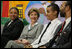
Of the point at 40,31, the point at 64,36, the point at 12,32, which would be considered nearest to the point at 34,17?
the point at 40,31

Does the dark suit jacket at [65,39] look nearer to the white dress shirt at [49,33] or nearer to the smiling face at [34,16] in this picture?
the white dress shirt at [49,33]

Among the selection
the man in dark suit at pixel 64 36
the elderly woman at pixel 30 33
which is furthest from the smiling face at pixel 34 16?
the man in dark suit at pixel 64 36

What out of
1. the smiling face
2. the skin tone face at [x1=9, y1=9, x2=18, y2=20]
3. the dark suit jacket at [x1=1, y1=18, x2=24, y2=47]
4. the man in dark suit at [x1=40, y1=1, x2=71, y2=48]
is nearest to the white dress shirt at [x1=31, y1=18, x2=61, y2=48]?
the man in dark suit at [x1=40, y1=1, x2=71, y2=48]

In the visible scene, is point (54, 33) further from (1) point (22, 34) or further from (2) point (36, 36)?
(1) point (22, 34)

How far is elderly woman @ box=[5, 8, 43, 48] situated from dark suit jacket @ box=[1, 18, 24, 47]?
0.39 feet

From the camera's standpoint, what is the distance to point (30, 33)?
10.6 feet

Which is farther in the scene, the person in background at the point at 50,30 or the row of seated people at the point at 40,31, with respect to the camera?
the person in background at the point at 50,30

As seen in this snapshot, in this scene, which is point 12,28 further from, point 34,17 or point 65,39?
point 65,39

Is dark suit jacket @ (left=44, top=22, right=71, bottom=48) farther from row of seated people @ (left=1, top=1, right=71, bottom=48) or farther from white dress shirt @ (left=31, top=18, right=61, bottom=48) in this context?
white dress shirt @ (left=31, top=18, right=61, bottom=48)

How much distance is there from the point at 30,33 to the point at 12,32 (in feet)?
1.38

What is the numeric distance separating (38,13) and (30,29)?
36 cm

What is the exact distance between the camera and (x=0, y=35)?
3.62 metres

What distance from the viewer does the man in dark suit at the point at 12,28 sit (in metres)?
3.40

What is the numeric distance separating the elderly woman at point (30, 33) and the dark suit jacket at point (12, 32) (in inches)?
4.7
